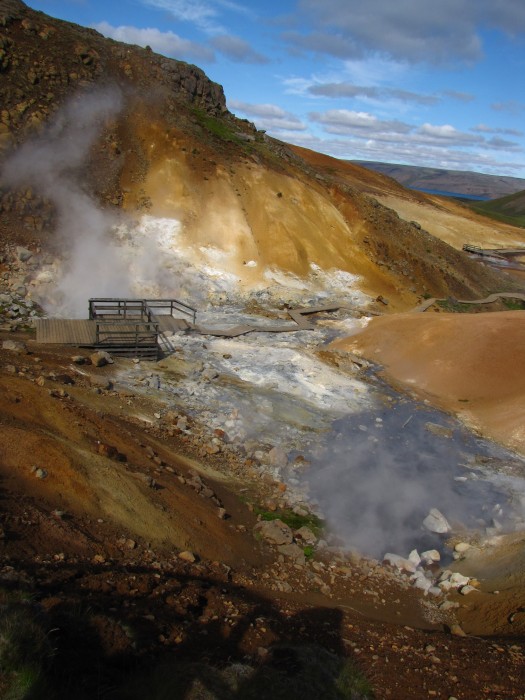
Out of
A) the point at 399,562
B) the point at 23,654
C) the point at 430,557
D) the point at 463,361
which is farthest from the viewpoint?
the point at 463,361

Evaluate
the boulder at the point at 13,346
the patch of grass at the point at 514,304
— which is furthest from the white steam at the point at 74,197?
the patch of grass at the point at 514,304

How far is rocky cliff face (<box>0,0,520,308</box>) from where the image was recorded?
2542 centimetres

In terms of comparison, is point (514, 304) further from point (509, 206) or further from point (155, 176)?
point (509, 206)

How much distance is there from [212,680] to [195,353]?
14915 millimetres

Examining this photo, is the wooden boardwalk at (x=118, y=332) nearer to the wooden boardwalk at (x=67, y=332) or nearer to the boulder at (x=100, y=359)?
the wooden boardwalk at (x=67, y=332)

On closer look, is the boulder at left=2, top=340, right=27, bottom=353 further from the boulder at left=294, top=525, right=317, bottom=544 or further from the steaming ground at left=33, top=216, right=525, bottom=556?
the boulder at left=294, top=525, right=317, bottom=544

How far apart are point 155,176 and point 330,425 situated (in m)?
19.3

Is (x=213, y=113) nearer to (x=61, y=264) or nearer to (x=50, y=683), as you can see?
(x=61, y=264)

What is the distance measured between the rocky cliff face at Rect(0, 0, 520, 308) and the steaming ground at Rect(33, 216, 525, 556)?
3421 mm

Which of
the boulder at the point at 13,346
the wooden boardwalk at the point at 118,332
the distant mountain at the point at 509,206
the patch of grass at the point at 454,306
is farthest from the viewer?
the distant mountain at the point at 509,206

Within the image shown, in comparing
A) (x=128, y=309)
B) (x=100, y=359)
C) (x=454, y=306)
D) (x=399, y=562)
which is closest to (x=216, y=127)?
(x=128, y=309)

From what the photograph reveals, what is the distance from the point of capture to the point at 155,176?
95.3ft

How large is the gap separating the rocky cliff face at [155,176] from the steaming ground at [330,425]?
342 cm

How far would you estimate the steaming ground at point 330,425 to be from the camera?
39.7ft
